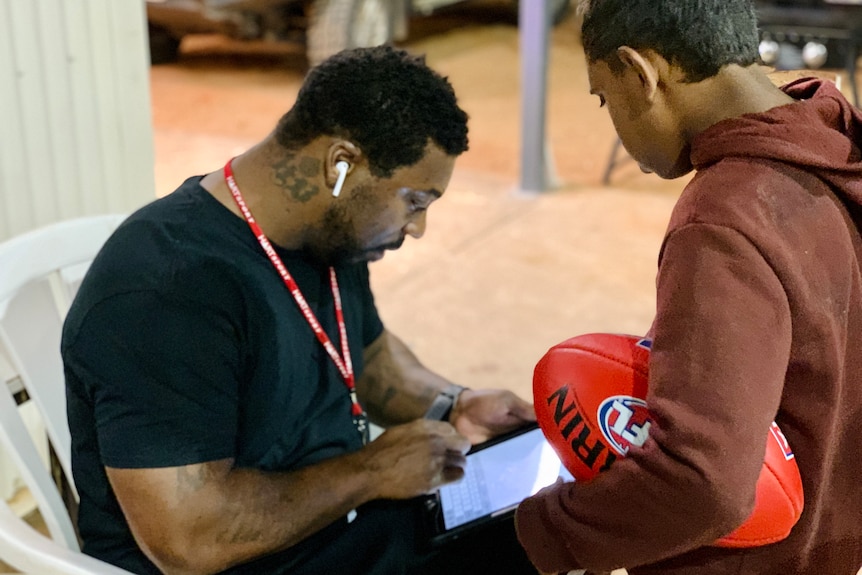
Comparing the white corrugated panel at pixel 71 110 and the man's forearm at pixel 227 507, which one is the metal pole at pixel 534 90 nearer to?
the white corrugated panel at pixel 71 110

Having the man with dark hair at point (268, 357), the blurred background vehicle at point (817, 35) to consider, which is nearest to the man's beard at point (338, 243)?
the man with dark hair at point (268, 357)

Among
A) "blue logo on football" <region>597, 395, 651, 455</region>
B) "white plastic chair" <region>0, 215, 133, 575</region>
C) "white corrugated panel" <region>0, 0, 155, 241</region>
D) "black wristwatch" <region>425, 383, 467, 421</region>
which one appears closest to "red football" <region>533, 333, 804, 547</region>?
"blue logo on football" <region>597, 395, 651, 455</region>

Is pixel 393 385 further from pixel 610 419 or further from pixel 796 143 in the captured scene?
pixel 796 143

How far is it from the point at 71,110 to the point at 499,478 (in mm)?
1219

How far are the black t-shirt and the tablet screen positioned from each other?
0.10m

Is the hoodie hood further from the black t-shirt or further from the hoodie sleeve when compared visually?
the black t-shirt

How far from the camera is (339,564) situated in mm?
1510

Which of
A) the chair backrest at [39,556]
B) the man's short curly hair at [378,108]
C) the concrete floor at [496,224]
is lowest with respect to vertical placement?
the concrete floor at [496,224]

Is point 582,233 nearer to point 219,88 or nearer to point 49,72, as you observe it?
point 49,72

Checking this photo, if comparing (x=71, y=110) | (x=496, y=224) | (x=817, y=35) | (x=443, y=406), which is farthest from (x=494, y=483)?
(x=817, y=35)

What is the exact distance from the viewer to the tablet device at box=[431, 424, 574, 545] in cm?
153

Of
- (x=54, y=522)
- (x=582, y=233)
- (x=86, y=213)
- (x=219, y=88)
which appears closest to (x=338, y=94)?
(x=54, y=522)

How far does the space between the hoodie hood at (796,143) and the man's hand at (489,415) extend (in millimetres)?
727

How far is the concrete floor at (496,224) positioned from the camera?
3.31m
